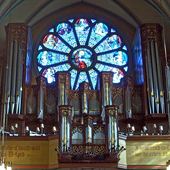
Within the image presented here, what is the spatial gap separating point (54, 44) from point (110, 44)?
115 inches

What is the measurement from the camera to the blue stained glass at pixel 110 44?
22734 mm

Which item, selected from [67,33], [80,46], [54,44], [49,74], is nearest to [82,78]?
[49,74]

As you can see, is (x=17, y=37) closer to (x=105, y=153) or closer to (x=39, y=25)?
(x=39, y=25)

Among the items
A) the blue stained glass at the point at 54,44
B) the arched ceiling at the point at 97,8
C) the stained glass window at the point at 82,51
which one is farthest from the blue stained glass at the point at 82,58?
the arched ceiling at the point at 97,8

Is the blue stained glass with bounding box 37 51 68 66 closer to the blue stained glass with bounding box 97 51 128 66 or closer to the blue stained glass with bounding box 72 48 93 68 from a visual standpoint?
the blue stained glass with bounding box 72 48 93 68

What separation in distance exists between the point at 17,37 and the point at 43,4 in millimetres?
2487

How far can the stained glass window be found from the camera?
22094mm

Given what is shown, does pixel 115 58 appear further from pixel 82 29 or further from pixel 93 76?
pixel 82 29

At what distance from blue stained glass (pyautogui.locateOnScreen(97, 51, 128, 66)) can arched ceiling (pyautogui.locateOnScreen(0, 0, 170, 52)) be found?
1129mm

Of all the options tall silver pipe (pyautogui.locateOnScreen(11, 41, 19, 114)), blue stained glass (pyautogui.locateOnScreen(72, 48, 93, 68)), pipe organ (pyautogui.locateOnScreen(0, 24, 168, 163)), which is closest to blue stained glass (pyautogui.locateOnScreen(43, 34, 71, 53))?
blue stained glass (pyautogui.locateOnScreen(72, 48, 93, 68))

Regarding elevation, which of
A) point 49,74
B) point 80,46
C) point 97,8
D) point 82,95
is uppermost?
point 97,8

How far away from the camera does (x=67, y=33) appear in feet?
75.8

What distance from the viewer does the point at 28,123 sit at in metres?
19.3

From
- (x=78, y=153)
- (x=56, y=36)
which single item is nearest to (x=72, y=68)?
(x=56, y=36)
